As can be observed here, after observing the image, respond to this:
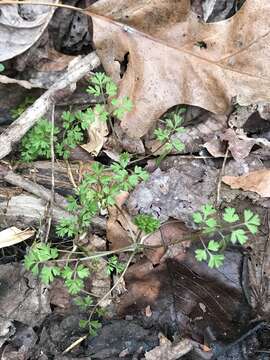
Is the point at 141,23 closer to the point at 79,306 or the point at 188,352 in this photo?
the point at 79,306

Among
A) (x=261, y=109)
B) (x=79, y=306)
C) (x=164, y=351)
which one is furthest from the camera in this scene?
(x=261, y=109)

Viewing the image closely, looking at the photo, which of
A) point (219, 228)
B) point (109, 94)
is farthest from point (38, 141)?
point (219, 228)

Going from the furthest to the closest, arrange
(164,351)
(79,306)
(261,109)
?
(261,109) < (79,306) < (164,351)

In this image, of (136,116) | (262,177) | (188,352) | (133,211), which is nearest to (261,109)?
(262,177)

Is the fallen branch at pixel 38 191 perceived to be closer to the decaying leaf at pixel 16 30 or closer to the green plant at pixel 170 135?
the green plant at pixel 170 135

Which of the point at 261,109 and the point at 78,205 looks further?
the point at 261,109

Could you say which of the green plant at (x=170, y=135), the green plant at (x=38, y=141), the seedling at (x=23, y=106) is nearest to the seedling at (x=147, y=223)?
the green plant at (x=170, y=135)
